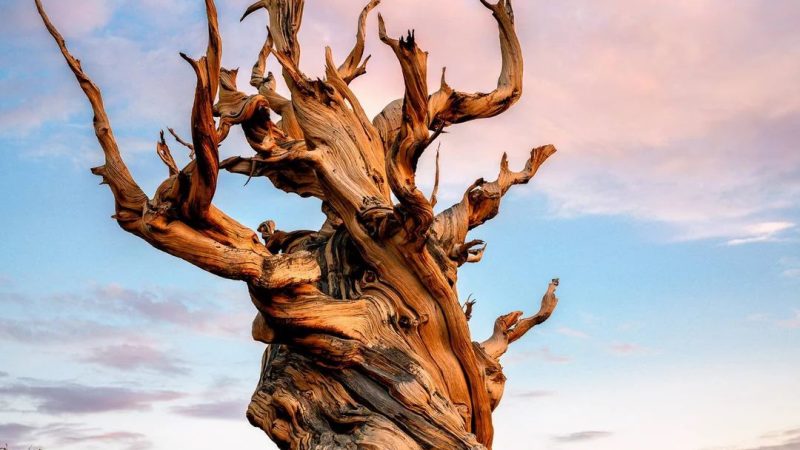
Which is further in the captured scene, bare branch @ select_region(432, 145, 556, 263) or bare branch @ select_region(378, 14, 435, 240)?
bare branch @ select_region(432, 145, 556, 263)

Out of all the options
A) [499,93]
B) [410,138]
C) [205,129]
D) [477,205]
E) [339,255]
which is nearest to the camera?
[205,129]

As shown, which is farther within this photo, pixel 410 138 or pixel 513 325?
pixel 513 325

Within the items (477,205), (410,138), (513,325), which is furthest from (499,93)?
(410,138)

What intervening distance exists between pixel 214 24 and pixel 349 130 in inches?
87.8

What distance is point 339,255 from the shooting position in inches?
289

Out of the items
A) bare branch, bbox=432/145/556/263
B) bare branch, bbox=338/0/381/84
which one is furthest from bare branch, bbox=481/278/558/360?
bare branch, bbox=338/0/381/84

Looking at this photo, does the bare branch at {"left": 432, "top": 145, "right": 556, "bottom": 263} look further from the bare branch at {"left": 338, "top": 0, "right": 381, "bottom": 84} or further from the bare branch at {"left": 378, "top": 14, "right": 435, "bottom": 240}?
the bare branch at {"left": 338, "top": 0, "right": 381, "bottom": 84}

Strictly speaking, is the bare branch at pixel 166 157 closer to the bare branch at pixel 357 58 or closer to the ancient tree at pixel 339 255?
the ancient tree at pixel 339 255

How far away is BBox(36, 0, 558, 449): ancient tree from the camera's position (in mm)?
6156

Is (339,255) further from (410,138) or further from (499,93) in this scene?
(499,93)

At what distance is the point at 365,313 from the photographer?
6.72 metres

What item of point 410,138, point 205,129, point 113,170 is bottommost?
point 205,129

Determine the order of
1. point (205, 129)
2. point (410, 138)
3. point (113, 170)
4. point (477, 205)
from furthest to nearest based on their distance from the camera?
1. point (477, 205)
2. point (113, 170)
3. point (410, 138)
4. point (205, 129)

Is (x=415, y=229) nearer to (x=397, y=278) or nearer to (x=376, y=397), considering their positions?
(x=397, y=278)
